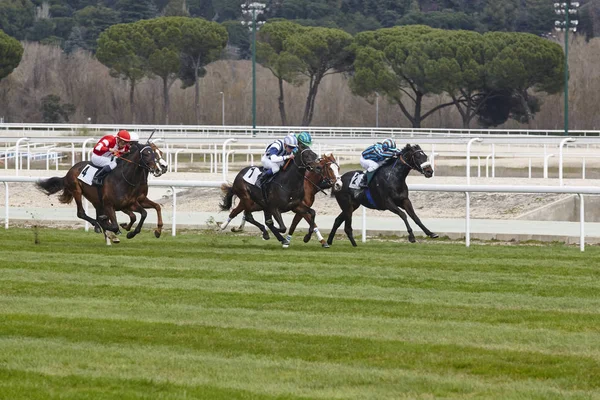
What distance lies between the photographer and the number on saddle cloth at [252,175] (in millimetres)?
13695

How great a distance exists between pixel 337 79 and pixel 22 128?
23.3 meters

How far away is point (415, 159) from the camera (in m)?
13.6

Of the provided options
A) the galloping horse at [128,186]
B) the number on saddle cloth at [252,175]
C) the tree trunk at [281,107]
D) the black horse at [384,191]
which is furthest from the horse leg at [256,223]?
the tree trunk at [281,107]

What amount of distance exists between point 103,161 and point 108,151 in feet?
0.41

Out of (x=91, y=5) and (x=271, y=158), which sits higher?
(x=91, y=5)

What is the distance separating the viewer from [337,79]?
63469 millimetres

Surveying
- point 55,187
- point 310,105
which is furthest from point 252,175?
point 310,105

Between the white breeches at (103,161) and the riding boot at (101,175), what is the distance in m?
0.05

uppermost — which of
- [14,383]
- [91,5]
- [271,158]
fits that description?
[91,5]

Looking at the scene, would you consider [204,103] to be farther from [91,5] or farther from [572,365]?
[572,365]

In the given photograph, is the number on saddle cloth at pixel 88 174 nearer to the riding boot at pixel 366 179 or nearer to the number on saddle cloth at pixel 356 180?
the number on saddle cloth at pixel 356 180

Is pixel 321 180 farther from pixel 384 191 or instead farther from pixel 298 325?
pixel 298 325

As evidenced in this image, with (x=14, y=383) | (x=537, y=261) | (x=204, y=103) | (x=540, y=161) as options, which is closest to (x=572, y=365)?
(x=14, y=383)

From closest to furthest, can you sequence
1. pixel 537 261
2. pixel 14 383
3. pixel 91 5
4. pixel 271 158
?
pixel 14 383, pixel 537 261, pixel 271 158, pixel 91 5
